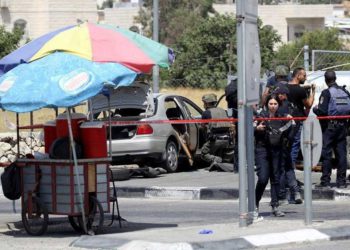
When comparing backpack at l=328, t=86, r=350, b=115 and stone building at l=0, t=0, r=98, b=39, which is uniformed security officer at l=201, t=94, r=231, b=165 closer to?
backpack at l=328, t=86, r=350, b=115

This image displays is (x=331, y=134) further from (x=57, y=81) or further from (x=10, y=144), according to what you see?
(x=10, y=144)

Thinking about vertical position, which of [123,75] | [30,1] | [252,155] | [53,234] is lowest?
[53,234]

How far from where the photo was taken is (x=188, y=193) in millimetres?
15492

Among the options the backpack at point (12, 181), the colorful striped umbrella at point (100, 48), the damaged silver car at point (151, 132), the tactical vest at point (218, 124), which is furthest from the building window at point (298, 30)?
the backpack at point (12, 181)

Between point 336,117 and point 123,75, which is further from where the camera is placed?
point 336,117

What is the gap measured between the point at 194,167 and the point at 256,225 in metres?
8.47

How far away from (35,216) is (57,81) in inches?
66.7

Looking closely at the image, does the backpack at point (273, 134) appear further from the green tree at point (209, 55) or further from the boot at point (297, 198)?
the green tree at point (209, 55)

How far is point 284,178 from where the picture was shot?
42.9ft

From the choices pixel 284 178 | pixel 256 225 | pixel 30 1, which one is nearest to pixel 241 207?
pixel 256 225

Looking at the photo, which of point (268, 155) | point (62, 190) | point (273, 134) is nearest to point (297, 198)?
point (268, 155)

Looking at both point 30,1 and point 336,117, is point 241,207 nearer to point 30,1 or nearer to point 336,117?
point 336,117

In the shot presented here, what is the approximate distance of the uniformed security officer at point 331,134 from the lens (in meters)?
14.6

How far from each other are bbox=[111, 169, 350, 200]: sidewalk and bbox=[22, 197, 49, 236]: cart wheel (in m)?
4.69
